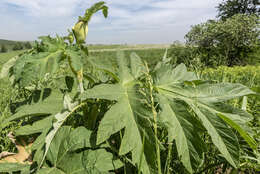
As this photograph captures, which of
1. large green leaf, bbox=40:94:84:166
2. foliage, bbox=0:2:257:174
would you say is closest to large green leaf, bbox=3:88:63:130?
foliage, bbox=0:2:257:174

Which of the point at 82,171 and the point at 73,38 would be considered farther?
the point at 73,38

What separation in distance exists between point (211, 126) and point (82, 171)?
570 millimetres

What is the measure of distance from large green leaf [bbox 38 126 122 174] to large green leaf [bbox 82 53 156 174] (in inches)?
4.9

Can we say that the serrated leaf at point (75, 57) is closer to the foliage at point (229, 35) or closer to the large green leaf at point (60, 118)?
the large green leaf at point (60, 118)

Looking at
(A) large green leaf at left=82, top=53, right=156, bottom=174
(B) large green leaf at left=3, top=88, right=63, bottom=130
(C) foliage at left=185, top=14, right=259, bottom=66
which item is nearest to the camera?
(A) large green leaf at left=82, top=53, right=156, bottom=174

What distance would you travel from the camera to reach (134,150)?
68 cm

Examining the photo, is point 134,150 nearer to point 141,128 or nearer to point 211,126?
point 141,128

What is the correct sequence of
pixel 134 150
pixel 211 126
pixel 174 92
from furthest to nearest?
pixel 174 92 → pixel 211 126 → pixel 134 150

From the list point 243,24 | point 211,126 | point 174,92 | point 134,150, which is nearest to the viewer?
point 134,150

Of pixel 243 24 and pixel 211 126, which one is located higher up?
pixel 243 24

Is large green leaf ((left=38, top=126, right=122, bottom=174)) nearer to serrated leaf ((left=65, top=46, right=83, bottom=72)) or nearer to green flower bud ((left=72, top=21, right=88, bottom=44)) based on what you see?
serrated leaf ((left=65, top=46, right=83, bottom=72))

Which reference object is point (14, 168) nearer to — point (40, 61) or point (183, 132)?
point (40, 61)

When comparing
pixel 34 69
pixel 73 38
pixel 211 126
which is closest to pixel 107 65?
pixel 73 38

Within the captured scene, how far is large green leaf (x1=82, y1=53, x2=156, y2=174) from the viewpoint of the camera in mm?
680
